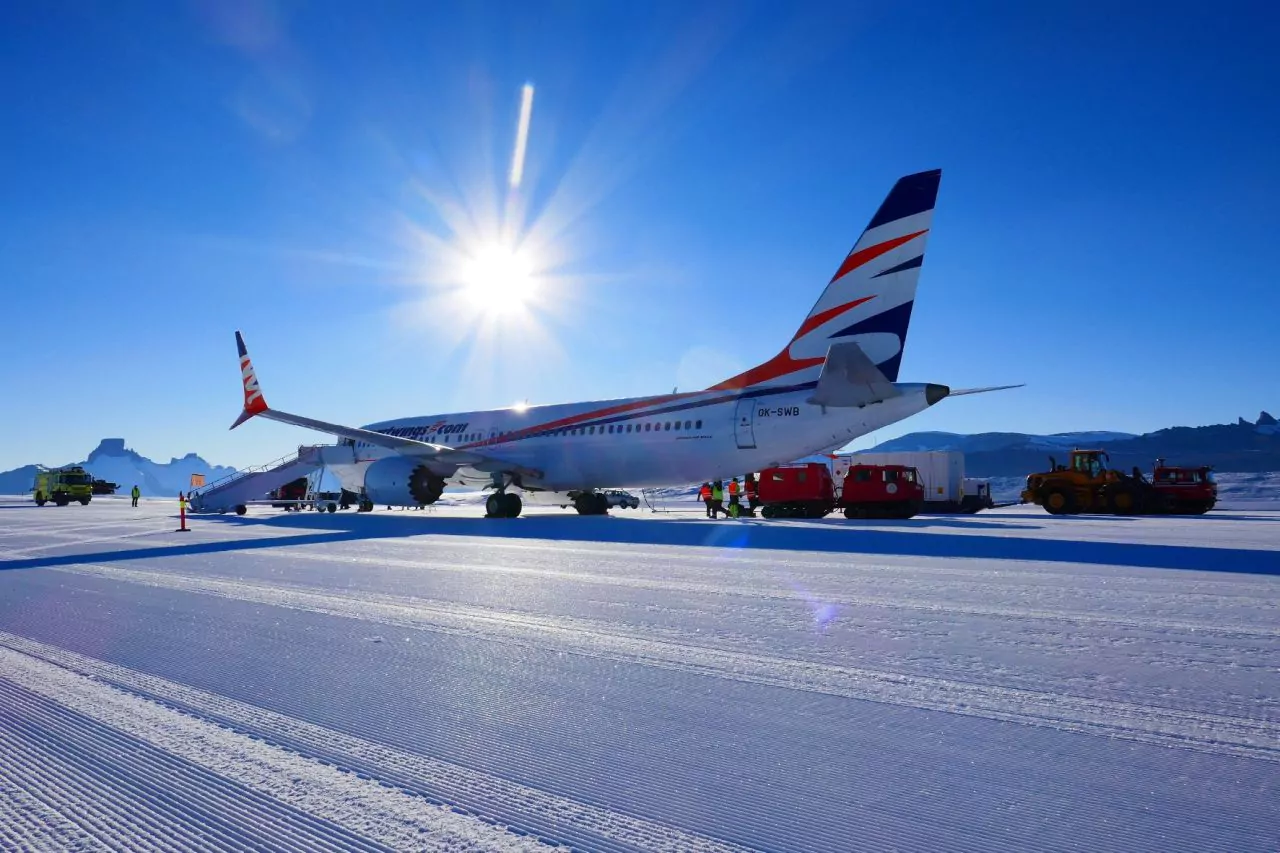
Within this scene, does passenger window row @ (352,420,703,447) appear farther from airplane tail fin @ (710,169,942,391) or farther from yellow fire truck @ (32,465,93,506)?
yellow fire truck @ (32,465,93,506)

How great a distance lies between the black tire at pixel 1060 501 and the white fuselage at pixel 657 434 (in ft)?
42.4

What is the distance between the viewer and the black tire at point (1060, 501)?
26766 mm

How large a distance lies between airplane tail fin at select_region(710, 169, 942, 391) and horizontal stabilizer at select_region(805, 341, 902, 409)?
65cm

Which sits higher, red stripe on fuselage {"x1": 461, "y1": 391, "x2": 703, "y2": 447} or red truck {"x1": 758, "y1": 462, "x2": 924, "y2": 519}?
red stripe on fuselage {"x1": 461, "y1": 391, "x2": 703, "y2": 447}

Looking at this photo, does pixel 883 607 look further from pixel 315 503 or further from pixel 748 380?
pixel 315 503

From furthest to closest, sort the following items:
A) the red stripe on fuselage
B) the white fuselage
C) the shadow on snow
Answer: the red stripe on fuselage
the white fuselage
the shadow on snow

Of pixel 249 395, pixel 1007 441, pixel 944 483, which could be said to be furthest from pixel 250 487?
pixel 1007 441

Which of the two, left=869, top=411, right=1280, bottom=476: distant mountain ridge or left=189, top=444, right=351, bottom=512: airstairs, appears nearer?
Result: left=189, top=444, right=351, bottom=512: airstairs

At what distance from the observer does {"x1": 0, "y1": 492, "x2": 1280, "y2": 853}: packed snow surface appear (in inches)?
93.7

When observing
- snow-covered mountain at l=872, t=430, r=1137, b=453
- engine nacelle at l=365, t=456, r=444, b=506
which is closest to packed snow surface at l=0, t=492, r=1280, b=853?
engine nacelle at l=365, t=456, r=444, b=506

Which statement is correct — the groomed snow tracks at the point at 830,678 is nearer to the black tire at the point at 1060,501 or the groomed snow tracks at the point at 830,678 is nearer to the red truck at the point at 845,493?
the red truck at the point at 845,493

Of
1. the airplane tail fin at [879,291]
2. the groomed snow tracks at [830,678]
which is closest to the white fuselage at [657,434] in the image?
the airplane tail fin at [879,291]

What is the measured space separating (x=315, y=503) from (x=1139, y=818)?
121 ft

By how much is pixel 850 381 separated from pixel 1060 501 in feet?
47.9
